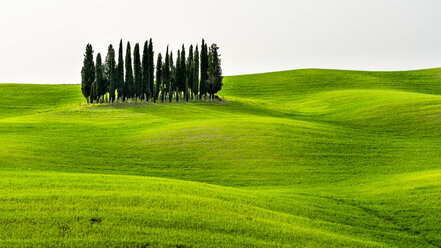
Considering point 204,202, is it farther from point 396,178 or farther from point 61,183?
point 396,178

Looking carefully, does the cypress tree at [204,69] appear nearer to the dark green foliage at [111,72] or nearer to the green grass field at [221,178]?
the green grass field at [221,178]

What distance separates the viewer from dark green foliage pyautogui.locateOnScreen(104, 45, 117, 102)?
75.8 meters

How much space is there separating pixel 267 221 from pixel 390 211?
9.45m

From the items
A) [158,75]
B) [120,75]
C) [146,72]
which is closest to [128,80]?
[120,75]

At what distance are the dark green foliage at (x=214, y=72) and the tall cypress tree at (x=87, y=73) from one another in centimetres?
2549

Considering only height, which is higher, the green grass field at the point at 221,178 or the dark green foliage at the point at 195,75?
the dark green foliage at the point at 195,75

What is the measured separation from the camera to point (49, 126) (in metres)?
51.8

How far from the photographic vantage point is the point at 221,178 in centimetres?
3003

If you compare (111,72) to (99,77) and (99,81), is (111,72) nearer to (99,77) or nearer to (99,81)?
(99,77)

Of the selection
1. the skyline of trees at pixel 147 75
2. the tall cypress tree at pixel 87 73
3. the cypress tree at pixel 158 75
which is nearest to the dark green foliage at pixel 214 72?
the skyline of trees at pixel 147 75

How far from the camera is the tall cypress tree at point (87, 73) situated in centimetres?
7944

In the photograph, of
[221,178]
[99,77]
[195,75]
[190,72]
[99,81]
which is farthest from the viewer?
[190,72]

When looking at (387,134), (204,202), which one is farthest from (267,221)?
(387,134)

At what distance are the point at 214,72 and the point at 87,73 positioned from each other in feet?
90.8
